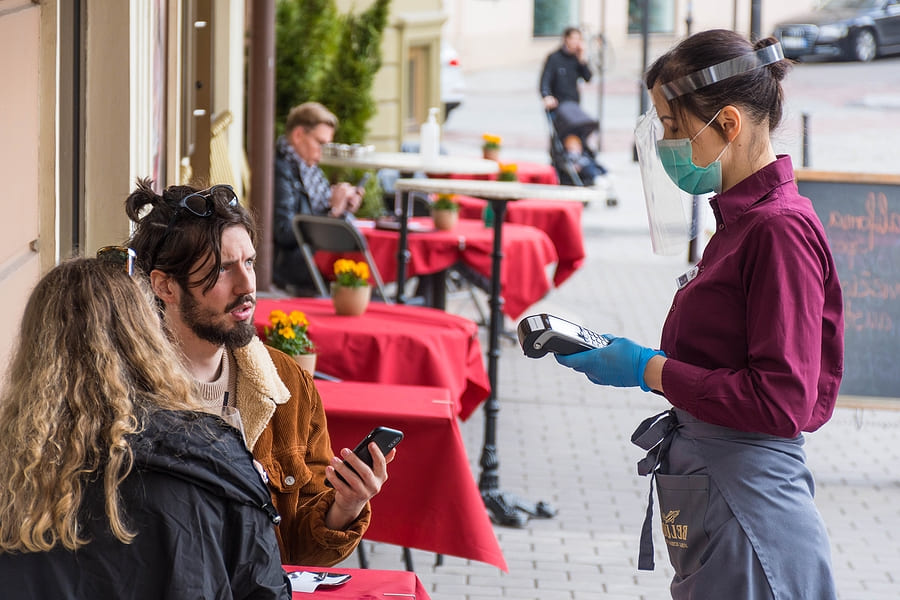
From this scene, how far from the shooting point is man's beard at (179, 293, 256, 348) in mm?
2777

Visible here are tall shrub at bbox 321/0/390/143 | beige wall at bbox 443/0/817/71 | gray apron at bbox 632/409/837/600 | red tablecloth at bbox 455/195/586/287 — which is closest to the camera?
gray apron at bbox 632/409/837/600

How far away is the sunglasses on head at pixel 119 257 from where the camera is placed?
207 centimetres

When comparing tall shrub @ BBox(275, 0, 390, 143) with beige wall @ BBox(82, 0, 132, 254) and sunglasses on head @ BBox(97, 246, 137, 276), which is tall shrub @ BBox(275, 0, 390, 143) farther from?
sunglasses on head @ BBox(97, 246, 137, 276)

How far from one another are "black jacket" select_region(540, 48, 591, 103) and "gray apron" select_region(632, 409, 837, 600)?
41.1 feet

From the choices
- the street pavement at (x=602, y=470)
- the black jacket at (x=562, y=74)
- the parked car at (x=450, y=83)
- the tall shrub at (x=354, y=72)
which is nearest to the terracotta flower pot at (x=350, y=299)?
the street pavement at (x=602, y=470)

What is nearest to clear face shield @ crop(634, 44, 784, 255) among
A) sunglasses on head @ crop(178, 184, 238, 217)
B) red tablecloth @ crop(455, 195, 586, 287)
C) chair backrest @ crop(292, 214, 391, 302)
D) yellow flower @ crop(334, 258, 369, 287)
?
sunglasses on head @ crop(178, 184, 238, 217)

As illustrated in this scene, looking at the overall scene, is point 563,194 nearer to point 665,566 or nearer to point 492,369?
point 492,369

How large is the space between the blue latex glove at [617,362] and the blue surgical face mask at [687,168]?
1.18ft

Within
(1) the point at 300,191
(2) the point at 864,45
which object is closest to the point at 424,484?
(1) the point at 300,191

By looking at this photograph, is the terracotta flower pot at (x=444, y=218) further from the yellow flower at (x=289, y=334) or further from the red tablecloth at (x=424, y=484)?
the red tablecloth at (x=424, y=484)

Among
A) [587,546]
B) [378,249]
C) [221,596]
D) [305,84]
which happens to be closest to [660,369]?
[221,596]

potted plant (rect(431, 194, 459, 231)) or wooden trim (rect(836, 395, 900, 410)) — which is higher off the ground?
potted plant (rect(431, 194, 459, 231))

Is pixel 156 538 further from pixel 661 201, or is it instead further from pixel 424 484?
pixel 424 484

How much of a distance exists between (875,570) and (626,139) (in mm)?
16799
